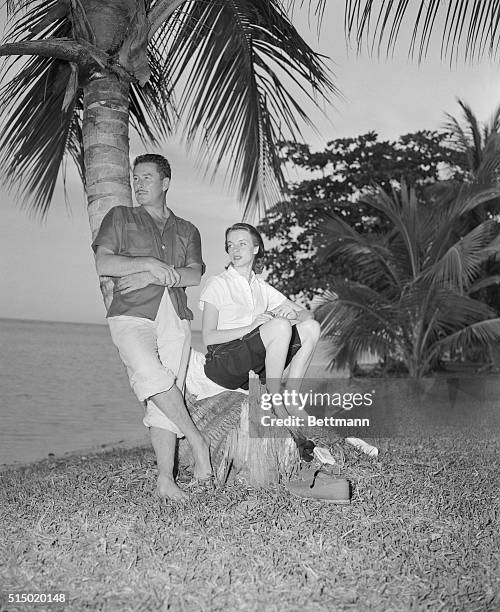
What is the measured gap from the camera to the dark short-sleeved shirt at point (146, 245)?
13.5 feet

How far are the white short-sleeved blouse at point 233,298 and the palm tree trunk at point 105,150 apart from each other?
3.10ft

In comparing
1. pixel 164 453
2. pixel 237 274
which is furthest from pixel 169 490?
pixel 237 274

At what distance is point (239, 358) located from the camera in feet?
13.9

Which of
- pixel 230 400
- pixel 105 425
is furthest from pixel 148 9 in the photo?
pixel 105 425

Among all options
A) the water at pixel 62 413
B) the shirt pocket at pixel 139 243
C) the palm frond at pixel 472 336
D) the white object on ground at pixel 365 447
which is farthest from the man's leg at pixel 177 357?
the palm frond at pixel 472 336

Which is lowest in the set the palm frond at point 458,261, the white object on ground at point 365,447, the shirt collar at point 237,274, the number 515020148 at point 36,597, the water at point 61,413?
the water at point 61,413

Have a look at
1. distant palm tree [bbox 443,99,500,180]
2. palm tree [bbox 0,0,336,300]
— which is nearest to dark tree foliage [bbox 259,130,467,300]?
distant palm tree [bbox 443,99,500,180]

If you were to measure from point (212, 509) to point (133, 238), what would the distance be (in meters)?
1.52

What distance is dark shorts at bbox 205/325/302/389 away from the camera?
4.16 meters

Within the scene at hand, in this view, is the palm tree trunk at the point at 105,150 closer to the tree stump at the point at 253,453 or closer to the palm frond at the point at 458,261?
the tree stump at the point at 253,453

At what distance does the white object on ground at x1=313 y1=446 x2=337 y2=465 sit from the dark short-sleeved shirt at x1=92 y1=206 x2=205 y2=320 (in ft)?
3.81

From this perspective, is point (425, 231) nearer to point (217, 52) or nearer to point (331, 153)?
point (331, 153)

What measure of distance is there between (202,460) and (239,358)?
2.09ft

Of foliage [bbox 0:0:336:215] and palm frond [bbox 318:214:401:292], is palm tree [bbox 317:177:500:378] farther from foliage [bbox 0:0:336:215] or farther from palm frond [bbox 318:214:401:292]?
foliage [bbox 0:0:336:215]
